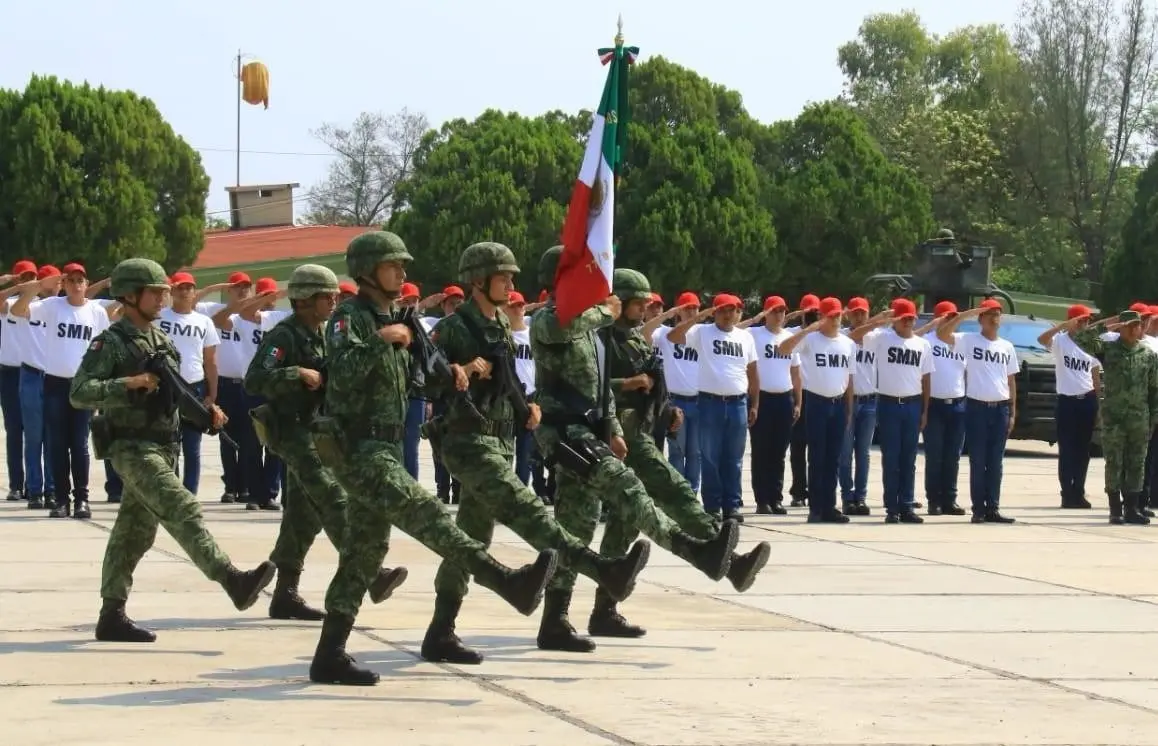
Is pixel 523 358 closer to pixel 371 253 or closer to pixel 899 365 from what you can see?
pixel 899 365

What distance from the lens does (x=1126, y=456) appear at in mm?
17281

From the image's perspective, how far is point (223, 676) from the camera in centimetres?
873

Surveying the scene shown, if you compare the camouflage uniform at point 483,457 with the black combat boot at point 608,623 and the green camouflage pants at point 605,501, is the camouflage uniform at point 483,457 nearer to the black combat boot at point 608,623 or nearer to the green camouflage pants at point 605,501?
the green camouflage pants at point 605,501

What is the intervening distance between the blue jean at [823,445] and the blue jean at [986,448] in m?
1.08

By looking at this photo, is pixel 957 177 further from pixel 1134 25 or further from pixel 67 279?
pixel 67 279

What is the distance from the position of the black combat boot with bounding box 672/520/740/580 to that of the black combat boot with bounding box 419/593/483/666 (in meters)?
1.05

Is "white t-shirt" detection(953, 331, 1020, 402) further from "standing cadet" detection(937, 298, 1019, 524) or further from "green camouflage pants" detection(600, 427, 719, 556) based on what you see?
"green camouflage pants" detection(600, 427, 719, 556)

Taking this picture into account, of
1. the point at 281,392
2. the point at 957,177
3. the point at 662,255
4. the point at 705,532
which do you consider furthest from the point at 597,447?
the point at 957,177

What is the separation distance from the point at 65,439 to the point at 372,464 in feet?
24.1

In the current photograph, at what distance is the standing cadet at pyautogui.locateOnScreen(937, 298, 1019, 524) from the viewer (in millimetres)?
16969

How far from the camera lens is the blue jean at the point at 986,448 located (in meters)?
16.9

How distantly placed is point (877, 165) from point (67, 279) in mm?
48377

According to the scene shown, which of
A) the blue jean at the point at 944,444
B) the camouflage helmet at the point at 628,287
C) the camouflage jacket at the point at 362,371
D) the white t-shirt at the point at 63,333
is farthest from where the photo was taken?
the blue jean at the point at 944,444

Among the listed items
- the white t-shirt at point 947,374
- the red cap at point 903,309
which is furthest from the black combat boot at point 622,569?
the white t-shirt at point 947,374
